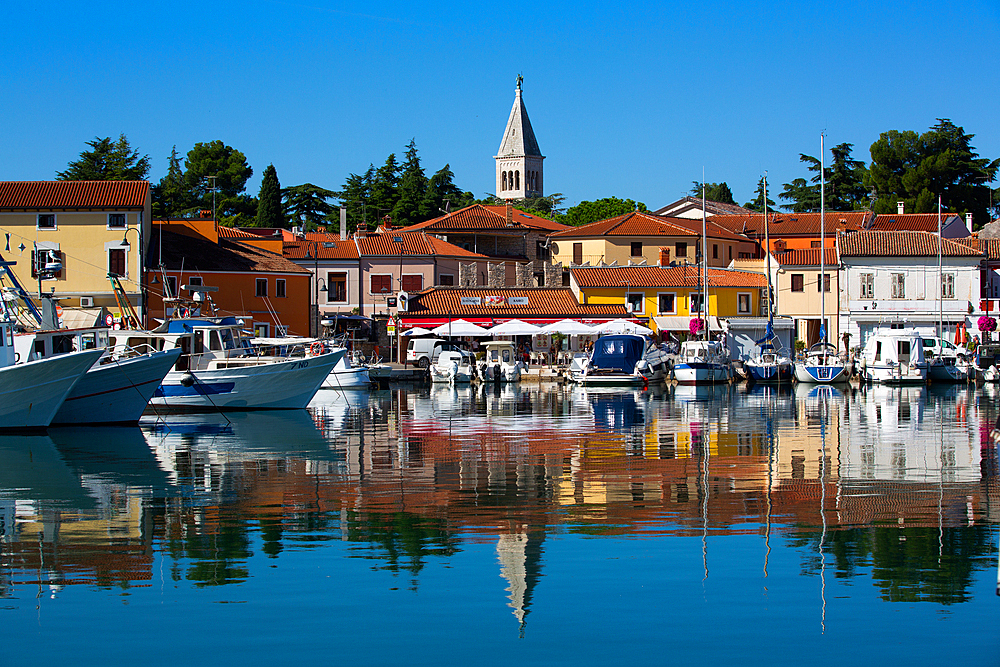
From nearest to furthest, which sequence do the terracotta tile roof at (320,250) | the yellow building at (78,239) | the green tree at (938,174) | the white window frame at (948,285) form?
the yellow building at (78,239), the white window frame at (948,285), the terracotta tile roof at (320,250), the green tree at (938,174)

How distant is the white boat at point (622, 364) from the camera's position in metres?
49.2

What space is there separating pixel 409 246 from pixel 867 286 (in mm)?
26620

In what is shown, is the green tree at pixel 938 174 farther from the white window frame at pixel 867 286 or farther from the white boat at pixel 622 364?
the white boat at pixel 622 364

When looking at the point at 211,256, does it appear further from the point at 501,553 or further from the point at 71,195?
the point at 501,553

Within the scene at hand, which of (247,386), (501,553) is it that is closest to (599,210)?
(247,386)

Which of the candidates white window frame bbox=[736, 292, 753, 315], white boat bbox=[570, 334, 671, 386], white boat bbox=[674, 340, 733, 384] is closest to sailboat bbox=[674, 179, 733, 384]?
white boat bbox=[674, 340, 733, 384]

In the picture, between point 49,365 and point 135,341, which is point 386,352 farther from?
point 49,365

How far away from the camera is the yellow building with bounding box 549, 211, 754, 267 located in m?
73.1

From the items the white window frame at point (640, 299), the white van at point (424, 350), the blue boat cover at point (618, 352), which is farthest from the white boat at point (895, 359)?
the white van at point (424, 350)

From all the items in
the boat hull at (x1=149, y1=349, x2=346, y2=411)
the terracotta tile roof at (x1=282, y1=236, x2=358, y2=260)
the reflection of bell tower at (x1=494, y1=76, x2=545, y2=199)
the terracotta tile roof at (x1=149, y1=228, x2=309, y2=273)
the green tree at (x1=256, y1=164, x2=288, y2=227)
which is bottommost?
the boat hull at (x1=149, y1=349, x2=346, y2=411)

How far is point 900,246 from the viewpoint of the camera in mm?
66312

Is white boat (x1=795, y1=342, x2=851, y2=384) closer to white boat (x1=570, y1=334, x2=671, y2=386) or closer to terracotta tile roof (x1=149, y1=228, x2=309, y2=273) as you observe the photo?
white boat (x1=570, y1=334, x2=671, y2=386)

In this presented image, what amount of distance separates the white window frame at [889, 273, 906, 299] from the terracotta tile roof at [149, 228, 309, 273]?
32.9 m

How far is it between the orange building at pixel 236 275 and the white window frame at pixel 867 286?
3129 cm
